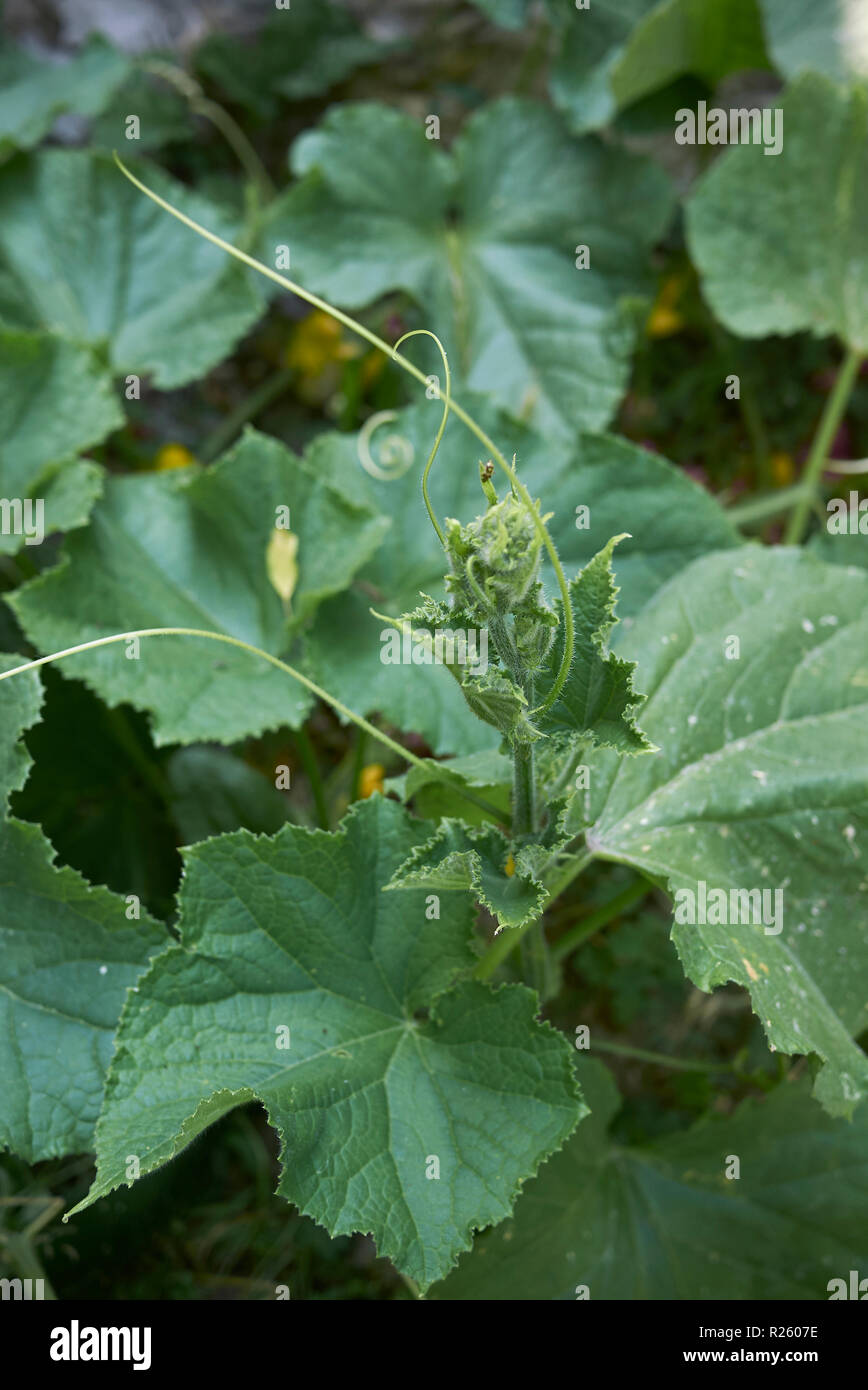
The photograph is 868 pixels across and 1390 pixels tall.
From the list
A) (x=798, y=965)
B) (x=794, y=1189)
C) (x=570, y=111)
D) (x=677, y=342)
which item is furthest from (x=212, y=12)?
(x=794, y=1189)

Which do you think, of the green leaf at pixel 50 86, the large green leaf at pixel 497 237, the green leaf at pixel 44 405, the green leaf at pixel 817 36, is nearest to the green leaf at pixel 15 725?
the green leaf at pixel 44 405

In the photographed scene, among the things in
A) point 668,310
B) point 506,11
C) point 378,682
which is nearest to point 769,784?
point 378,682

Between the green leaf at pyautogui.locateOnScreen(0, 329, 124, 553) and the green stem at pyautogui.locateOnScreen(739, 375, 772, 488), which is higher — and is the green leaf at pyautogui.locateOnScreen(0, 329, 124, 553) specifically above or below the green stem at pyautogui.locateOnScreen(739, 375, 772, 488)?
below

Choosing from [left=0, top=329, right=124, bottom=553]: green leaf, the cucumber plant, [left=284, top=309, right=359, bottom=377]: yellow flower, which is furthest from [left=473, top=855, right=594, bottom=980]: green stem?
[left=284, top=309, right=359, bottom=377]: yellow flower

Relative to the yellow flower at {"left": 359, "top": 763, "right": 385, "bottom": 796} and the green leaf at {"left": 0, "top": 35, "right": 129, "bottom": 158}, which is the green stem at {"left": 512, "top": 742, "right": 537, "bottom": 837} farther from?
the green leaf at {"left": 0, "top": 35, "right": 129, "bottom": 158}

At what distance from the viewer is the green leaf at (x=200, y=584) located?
177 cm

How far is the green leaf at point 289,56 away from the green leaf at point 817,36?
95cm

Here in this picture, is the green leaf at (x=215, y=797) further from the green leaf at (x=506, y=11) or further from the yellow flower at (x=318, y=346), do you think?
the green leaf at (x=506, y=11)

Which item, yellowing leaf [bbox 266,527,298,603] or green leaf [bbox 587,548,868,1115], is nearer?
green leaf [bbox 587,548,868,1115]

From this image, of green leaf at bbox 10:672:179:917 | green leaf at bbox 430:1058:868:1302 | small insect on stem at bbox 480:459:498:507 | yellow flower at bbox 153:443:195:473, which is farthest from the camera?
yellow flower at bbox 153:443:195:473

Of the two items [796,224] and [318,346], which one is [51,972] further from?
[796,224]

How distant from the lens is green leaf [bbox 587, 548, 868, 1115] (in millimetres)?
1445

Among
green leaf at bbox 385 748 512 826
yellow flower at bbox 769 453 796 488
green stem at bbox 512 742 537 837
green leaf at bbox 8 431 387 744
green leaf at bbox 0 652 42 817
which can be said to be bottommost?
green stem at bbox 512 742 537 837

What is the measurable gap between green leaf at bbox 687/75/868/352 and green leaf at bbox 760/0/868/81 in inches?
6.0
